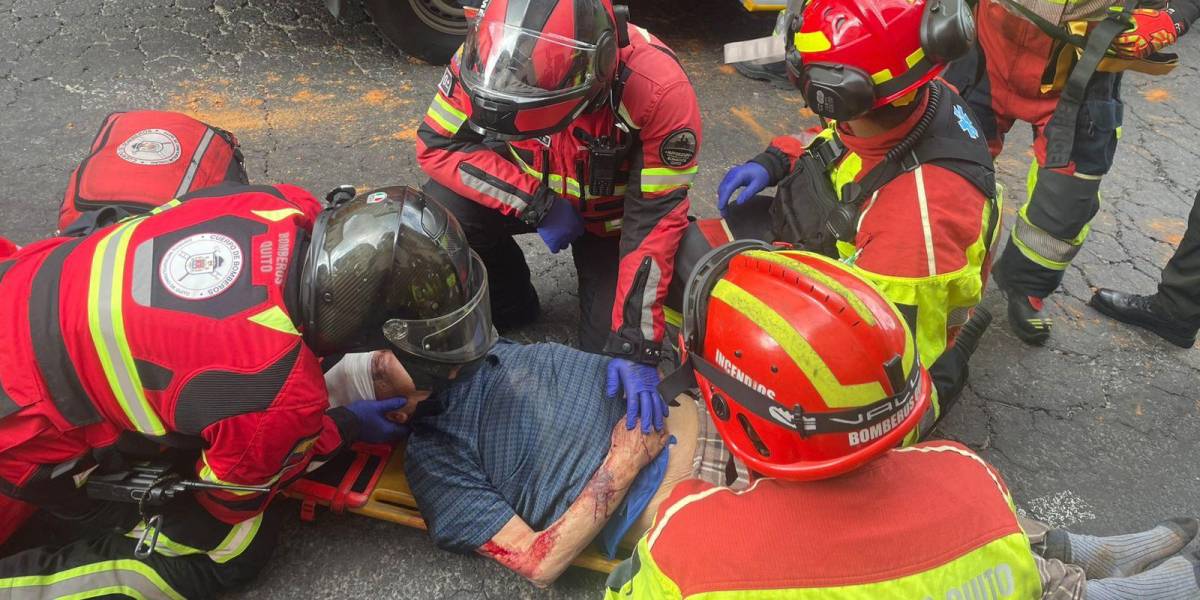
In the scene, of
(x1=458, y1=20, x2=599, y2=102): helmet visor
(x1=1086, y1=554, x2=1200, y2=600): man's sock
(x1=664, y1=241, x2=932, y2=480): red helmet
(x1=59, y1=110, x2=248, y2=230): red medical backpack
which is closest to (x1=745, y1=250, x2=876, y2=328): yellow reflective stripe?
(x1=664, y1=241, x2=932, y2=480): red helmet

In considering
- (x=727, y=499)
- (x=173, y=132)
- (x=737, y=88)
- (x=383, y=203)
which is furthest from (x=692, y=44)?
(x=727, y=499)

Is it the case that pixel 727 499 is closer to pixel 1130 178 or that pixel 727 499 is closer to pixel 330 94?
pixel 330 94

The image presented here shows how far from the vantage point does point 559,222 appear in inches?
110

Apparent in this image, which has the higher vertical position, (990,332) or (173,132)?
(173,132)

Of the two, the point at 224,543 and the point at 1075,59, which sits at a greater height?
the point at 1075,59

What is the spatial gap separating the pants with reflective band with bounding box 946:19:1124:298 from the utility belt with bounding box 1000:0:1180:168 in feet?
0.15

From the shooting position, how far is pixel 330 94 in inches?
176

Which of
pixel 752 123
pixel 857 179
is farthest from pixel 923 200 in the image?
pixel 752 123

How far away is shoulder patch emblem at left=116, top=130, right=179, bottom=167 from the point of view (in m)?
2.48

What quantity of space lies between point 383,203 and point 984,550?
1465 millimetres

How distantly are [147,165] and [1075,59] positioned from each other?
3403mm

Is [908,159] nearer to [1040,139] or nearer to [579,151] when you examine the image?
[579,151]

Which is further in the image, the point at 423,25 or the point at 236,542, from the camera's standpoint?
the point at 423,25

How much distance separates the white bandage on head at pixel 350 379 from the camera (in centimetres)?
241
